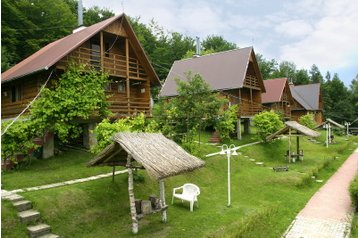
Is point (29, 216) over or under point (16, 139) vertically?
under

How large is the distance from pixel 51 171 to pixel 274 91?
106 ft

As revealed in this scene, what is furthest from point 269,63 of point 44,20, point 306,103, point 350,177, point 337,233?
point 337,233

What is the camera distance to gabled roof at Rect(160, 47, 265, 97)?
1192 inches

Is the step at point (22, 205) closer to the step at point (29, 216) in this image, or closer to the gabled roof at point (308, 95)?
the step at point (29, 216)

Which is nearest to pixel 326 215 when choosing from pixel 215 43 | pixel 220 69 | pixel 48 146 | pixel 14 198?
pixel 14 198

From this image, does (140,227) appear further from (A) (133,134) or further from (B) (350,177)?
(B) (350,177)

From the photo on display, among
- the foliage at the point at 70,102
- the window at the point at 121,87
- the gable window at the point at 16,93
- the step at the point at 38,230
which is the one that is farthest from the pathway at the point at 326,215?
the gable window at the point at 16,93

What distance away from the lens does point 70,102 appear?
1695 cm

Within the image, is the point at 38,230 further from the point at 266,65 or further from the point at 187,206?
the point at 266,65

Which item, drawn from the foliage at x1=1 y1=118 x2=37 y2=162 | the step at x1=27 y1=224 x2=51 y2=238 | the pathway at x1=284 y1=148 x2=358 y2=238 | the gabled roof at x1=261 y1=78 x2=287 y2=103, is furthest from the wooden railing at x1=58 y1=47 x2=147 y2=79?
the gabled roof at x1=261 y1=78 x2=287 y2=103

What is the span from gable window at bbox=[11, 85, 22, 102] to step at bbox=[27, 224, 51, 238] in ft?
43.3

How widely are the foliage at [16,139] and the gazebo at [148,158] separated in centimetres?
491

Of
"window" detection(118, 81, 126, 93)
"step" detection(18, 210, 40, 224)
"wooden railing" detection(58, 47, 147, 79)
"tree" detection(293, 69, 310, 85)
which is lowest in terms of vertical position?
"step" detection(18, 210, 40, 224)

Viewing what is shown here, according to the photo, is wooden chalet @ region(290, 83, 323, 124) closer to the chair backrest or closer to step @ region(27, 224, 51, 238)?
the chair backrest
